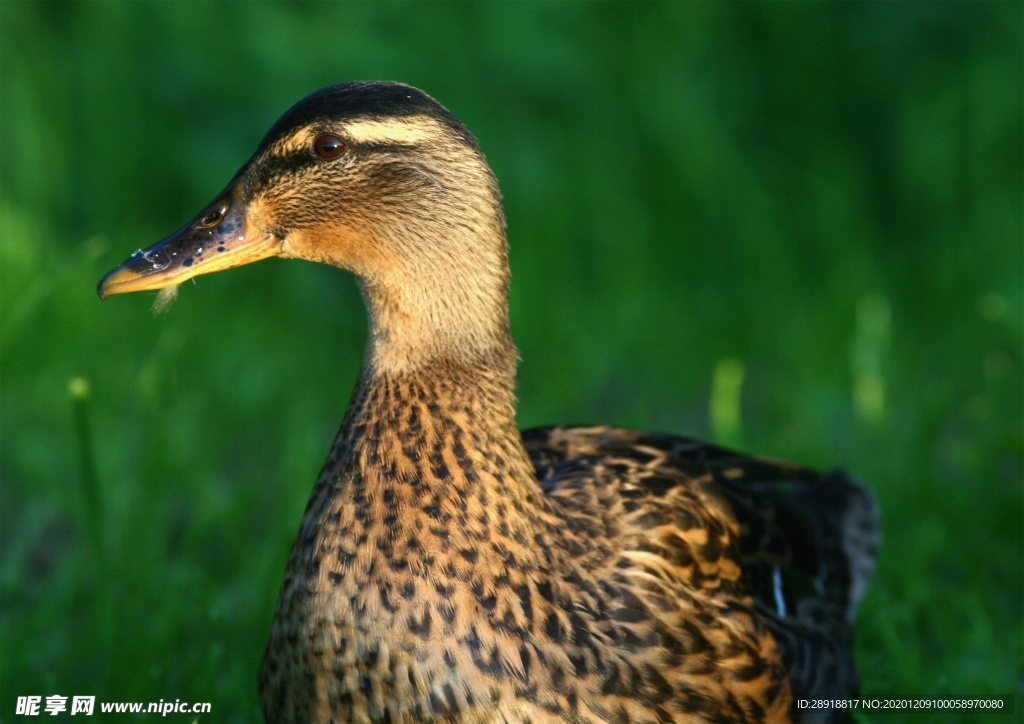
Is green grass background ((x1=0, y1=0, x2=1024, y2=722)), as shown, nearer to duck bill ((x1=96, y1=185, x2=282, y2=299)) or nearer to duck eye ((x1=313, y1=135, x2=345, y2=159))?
duck bill ((x1=96, y1=185, x2=282, y2=299))

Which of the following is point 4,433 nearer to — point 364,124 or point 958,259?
point 364,124

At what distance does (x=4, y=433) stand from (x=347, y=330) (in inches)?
65.8

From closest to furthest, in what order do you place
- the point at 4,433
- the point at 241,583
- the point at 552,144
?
the point at 241,583 → the point at 4,433 → the point at 552,144

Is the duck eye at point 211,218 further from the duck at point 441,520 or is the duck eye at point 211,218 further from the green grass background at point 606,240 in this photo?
the green grass background at point 606,240

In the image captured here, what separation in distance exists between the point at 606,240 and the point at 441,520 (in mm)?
3590

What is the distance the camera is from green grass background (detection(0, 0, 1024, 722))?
4418 mm

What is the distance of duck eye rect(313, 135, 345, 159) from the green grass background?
5.16ft

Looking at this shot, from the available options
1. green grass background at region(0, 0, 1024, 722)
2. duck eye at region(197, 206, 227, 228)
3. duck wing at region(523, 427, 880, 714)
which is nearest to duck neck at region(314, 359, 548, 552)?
duck wing at region(523, 427, 880, 714)

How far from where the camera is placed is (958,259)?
585 centimetres

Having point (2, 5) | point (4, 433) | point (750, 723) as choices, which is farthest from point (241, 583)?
point (2, 5)

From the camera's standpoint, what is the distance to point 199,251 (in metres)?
2.79

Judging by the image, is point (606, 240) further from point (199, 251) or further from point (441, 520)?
point (441, 520)

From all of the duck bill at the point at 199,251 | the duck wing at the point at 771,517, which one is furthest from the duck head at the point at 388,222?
the duck wing at the point at 771,517

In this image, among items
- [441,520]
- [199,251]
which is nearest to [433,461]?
[441,520]
